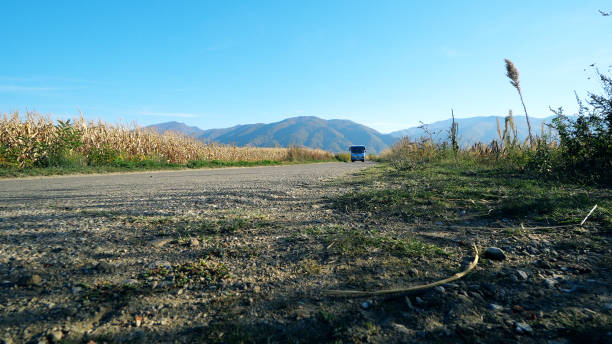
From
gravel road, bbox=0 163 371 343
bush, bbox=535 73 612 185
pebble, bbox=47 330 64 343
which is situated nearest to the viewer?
pebble, bbox=47 330 64 343

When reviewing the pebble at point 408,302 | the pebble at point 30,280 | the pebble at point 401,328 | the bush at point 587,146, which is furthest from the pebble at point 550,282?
the bush at point 587,146

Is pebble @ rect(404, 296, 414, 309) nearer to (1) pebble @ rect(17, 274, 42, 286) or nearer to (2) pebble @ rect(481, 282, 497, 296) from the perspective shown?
(2) pebble @ rect(481, 282, 497, 296)

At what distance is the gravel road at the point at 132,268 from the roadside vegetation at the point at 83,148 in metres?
9.92

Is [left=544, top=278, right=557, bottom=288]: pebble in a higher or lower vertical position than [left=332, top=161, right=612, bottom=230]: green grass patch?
lower

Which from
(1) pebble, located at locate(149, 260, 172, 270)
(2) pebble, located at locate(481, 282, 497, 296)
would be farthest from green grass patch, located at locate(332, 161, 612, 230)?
(1) pebble, located at locate(149, 260, 172, 270)

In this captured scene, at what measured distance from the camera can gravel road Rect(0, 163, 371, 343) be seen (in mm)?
1397

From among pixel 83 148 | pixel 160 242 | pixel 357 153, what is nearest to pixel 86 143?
pixel 83 148

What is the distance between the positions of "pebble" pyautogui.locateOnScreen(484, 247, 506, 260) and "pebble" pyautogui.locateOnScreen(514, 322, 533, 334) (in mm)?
861

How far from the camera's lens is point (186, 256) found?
2.23 metres

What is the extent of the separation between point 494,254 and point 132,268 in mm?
2487

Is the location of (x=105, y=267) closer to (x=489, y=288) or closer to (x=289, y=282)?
(x=289, y=282)

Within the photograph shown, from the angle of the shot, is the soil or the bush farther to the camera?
the bush

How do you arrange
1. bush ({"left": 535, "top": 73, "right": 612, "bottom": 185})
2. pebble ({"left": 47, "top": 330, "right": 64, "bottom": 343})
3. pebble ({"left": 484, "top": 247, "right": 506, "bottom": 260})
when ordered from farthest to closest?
bush ({"left": 535, "top": 73, "right": 612, "bottom": 185}), pebble ({"left": 484, "top": 247, "right": 506, "bottom": 260}), pebble ({"left": 47, "top": 330, "right": 64, "bottom": 343})

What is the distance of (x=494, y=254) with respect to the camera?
2156mm
